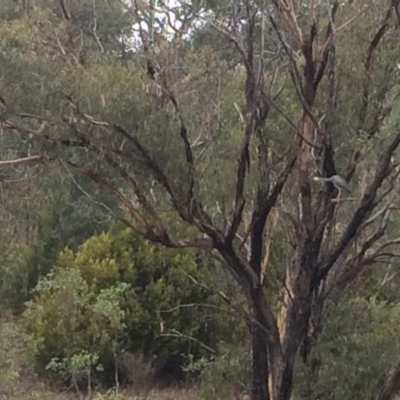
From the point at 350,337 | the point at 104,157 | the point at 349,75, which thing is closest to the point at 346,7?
the point at 349,75

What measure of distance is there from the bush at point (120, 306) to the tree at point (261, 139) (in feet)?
5.99

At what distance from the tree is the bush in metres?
1.83

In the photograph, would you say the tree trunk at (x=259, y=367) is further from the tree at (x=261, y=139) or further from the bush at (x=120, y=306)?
the bush at (x=120, y=306)

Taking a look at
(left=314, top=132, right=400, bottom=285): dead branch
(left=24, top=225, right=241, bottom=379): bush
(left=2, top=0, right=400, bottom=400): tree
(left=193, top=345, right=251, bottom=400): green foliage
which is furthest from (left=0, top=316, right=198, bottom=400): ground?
(left=314, top=132, right=400, bottom=285): dead branch

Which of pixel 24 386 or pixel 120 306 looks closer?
A: pixel 24 386

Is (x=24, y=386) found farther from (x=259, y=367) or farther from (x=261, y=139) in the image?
(x=261, y=139)

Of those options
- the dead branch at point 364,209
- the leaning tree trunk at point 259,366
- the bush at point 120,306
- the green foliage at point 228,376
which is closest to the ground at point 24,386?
the bush at point 120,306

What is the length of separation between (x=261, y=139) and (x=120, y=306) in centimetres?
319

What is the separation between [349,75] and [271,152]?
79 cm

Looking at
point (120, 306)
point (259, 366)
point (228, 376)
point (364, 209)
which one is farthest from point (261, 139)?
point (120, 306)

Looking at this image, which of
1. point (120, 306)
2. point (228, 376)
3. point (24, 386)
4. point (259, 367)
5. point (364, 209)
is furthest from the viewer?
point (120, 306)

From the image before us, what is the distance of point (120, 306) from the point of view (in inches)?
348

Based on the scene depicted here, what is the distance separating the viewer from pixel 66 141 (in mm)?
5859

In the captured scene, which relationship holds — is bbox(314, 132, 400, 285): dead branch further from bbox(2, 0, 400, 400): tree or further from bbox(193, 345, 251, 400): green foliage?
bbox(193, 345, 251, 400): green foliage
